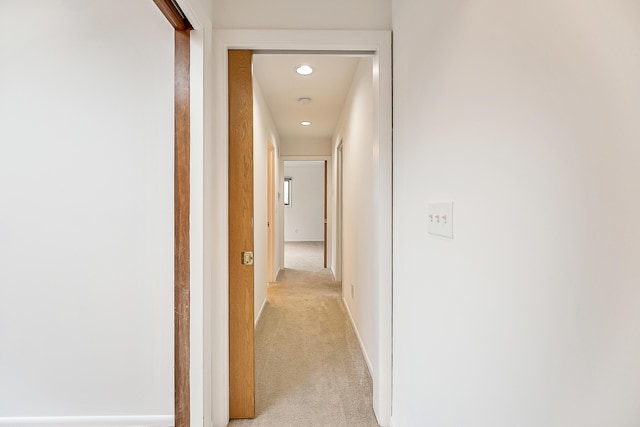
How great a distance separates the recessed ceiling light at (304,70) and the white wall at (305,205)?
23.0 ft

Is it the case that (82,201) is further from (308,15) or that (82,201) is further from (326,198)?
(326,198)

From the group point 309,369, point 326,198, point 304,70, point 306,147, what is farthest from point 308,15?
point 326,198

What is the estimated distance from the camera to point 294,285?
4.87m

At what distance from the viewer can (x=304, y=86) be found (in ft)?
10.8

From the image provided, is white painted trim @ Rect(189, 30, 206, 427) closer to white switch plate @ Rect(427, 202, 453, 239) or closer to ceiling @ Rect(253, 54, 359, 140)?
ceiling @ Rect(253, 54, 359, 140)

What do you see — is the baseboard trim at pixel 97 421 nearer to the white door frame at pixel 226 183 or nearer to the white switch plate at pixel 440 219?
the white door frame at pixel 226 183

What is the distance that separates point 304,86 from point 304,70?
43 cm

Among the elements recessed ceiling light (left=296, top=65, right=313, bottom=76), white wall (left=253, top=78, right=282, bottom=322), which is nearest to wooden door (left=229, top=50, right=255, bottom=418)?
recessed ceiling light (left=296, top=65, right=313, bottom=76)

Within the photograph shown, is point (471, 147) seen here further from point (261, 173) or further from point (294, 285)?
point (294, 285)

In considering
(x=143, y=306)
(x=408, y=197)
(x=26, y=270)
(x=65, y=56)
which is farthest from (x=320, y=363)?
(x=65, y=56)

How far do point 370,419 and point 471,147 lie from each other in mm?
1597

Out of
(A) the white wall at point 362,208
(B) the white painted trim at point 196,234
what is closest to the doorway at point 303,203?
(A) the white wall at point 362,208

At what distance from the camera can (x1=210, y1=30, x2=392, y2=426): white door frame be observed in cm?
167

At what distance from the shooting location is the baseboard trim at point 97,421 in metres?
1.76
